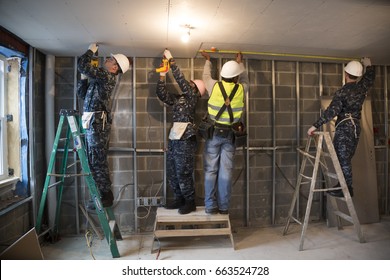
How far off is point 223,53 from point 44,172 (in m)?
1.98

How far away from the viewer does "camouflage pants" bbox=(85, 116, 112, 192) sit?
1960 mm

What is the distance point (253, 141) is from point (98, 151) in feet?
5.10

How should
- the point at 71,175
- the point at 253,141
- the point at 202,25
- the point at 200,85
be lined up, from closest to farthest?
1. the point at 202,25
2. the point at 71,175
3. the point at 200,85
4. the point at 253,141

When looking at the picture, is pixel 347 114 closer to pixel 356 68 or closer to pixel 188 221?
pixel 356 68

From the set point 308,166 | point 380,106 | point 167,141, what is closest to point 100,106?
point 167,141

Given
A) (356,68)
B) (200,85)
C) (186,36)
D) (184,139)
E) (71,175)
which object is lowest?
(71,175)

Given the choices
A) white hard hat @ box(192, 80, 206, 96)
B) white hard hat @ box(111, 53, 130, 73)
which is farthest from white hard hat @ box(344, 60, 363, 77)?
white hard hat @ box(111, 53, 130, 73)

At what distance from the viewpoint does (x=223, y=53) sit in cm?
228

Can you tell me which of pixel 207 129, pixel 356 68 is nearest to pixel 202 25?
pixel 207 129

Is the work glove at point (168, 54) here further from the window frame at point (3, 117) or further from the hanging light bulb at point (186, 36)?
the window frame at point (3, 117)

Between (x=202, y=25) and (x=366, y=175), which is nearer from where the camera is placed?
(x=202, y=25)

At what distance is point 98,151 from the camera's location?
199 centimetres

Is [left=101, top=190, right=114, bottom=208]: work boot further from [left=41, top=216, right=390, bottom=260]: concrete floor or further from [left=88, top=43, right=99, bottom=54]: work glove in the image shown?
[left=88, top=43, right=99, bottom=54]: work glove

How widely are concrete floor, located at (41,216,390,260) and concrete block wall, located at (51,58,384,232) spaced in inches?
Result: 9.9
